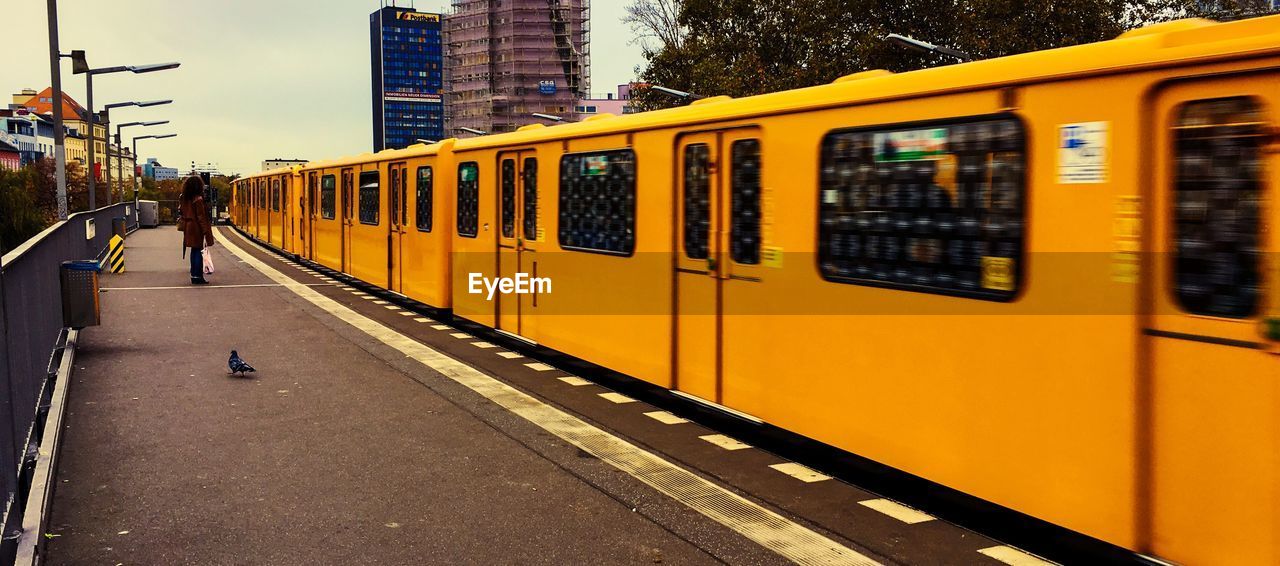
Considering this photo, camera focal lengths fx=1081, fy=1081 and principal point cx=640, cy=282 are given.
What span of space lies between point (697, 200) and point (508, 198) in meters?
4.50

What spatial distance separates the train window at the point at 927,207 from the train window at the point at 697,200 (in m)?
1.61

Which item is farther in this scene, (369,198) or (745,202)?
(369,198)

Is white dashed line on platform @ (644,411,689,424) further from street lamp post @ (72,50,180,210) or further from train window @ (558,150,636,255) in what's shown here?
street lamp post @ (72,50,180,210)

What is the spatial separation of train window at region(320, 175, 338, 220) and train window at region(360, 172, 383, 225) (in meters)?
2.66

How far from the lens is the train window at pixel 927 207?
566 cm

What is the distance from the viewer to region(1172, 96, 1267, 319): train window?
4488 mm

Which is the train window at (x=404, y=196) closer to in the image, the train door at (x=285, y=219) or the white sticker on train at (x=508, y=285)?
the white sticker on train at (x=508, y=285)

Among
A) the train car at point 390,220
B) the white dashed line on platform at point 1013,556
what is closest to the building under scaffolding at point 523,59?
the train car at point 390,220

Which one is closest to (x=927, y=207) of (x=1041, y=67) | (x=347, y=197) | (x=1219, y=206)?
(x=1041, y=67)

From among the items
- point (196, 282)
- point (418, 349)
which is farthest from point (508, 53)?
point (418, 349)

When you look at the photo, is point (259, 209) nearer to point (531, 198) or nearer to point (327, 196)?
point (327, 196)

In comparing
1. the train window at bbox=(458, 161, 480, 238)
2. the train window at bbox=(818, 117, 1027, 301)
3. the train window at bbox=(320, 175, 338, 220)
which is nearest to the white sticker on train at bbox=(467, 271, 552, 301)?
the train window at bbox=(458, 161, 480, 238)

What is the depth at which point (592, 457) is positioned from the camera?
24.8 ft

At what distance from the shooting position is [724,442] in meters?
8.08
